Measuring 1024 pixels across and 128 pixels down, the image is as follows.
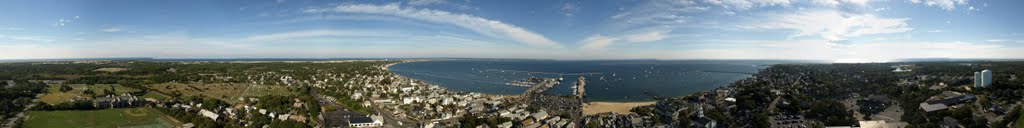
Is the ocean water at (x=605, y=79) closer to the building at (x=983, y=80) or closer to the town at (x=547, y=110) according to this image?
the town at (x=547, y=110)

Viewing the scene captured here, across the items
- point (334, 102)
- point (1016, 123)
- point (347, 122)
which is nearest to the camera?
point (1016, 123)

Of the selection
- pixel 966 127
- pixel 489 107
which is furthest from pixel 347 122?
pixel 966 127

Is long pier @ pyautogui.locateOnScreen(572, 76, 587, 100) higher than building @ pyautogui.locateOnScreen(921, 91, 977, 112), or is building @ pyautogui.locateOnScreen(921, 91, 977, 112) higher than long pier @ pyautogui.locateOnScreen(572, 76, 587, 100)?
building @ pyautogui.locateOnScreen(921, 91, 977, 112)

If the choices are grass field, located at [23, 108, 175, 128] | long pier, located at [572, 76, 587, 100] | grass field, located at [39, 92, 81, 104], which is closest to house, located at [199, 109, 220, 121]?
grass field, located at [23, 108, 175, 128]

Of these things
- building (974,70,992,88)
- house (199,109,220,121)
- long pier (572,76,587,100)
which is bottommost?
long pier (572,76,587,100)

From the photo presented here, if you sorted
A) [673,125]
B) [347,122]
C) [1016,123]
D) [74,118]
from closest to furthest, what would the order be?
[1016,123] < [673,125] < [347,122] < [74,118]

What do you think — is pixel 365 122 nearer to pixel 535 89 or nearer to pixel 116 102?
pixel 116 102

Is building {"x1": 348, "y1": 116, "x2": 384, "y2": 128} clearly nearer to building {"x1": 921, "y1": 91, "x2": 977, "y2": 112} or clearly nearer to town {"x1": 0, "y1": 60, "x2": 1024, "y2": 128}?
town {"x1": 0, "y1": 60, "x2": 1024, "y2": 128}

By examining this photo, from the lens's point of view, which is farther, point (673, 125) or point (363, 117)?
point (363, 117)

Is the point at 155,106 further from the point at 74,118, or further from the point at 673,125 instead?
the point at 673,125
